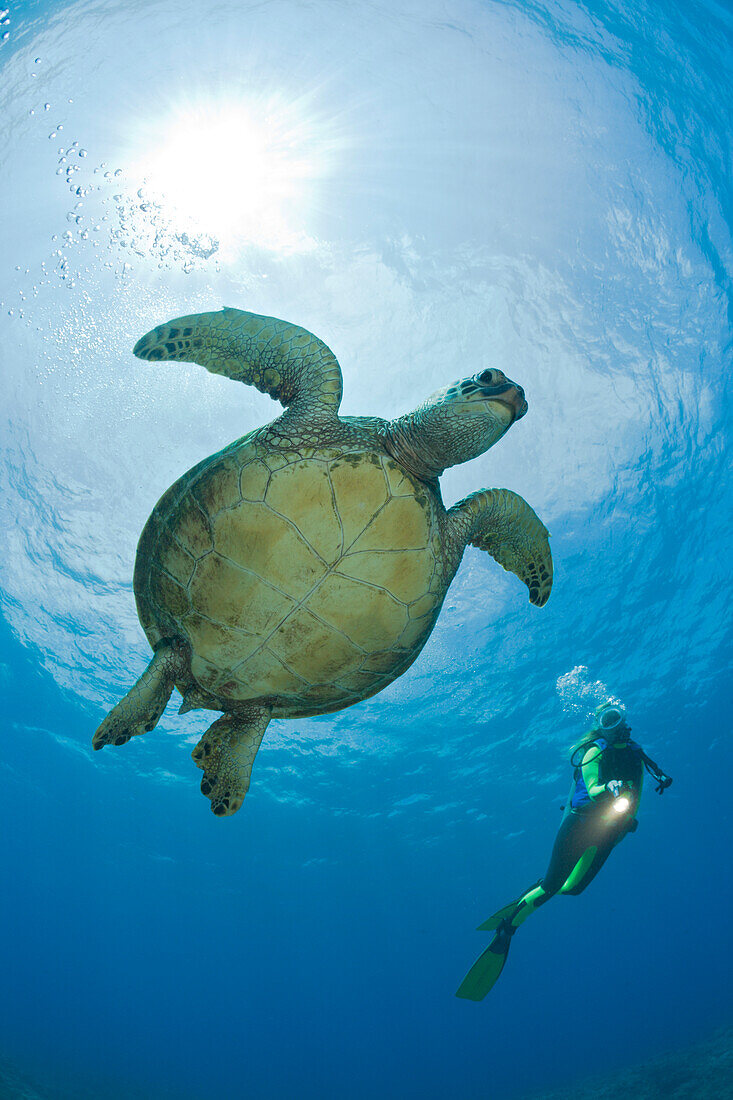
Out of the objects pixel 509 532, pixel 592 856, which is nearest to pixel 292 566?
pixel 509 532

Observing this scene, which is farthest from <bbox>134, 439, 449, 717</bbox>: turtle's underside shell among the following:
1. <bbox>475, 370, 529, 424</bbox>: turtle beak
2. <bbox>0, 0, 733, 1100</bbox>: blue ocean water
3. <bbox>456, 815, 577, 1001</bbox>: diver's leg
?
<bbox>0, 0, 733, 1100</bbox>: blue ocean water

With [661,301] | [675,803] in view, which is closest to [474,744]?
[675,803]

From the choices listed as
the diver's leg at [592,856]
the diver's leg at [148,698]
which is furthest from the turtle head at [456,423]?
the diver's leg at [592,856]

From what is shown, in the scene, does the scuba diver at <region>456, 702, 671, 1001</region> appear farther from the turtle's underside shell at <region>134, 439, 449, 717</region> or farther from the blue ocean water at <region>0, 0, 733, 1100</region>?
the blue ocean water at <region>0, 0, 733, 1100</region>

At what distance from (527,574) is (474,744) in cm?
1887

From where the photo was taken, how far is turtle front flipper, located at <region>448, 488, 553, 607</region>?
415 centimetres

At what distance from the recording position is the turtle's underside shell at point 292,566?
133 inches

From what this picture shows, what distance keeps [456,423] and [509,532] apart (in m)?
1.41

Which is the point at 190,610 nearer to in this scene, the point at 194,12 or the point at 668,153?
the point at 194,12

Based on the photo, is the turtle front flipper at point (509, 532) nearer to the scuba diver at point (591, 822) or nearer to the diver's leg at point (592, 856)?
the scuba diver at point (591, 822)

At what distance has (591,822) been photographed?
754 centimetres

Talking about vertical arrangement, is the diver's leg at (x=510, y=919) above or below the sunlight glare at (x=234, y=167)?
below

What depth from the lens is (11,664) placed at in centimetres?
1903

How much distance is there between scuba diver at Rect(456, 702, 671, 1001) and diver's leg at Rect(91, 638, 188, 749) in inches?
249
